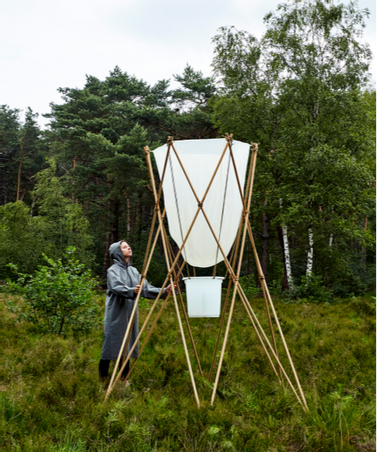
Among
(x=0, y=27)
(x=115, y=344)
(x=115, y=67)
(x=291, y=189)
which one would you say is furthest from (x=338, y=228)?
(x=115, y=67)

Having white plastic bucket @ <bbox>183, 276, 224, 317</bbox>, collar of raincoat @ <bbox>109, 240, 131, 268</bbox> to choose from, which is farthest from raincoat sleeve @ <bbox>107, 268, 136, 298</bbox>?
white plastic bucket @ <bbox>183, 276, 224, 317</bbox>

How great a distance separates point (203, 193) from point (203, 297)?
2.98 feet

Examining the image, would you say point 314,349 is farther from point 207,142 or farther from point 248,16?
point 248,16

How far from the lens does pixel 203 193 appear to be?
3.28m

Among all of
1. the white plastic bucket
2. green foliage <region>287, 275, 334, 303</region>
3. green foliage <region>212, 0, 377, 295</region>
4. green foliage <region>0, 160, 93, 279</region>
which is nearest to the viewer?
the white plastic bucket

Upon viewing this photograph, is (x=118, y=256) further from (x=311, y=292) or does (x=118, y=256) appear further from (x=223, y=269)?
(x=223, y=269)

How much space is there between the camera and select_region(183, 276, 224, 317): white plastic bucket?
3.09m

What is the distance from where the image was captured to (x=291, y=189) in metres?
11.2

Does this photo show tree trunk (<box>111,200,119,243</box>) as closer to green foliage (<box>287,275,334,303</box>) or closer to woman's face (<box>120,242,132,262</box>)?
green foliage (<box>287,275,334,303</box>)

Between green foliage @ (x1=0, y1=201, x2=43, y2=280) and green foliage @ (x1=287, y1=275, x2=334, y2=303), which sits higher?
green foliage @ (x1=0, y1=201, x2=43, y2=280)

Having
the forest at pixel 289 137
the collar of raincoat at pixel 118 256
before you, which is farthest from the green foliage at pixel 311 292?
the collar of raincoat at pixel 118 256

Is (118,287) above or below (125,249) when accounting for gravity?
below

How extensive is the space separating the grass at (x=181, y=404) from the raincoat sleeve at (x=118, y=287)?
2.47ft

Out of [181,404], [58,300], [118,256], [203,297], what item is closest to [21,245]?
[58,300]
